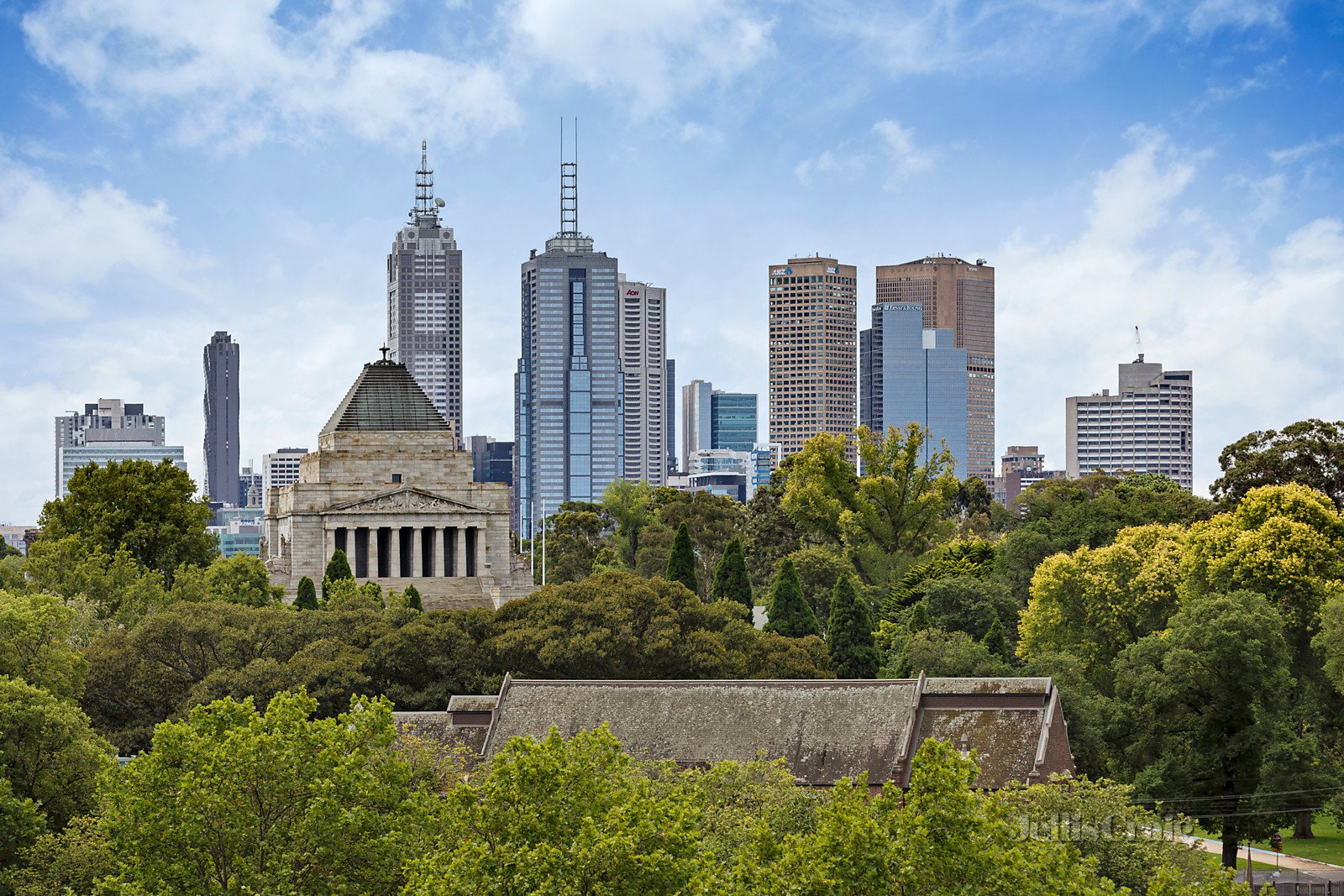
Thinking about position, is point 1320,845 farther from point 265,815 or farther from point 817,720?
point 265,815

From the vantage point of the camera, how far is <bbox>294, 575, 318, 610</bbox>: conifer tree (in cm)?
10024

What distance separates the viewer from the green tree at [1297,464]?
97.8 meters

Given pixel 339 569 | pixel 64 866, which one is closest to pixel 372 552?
pixel 339 569

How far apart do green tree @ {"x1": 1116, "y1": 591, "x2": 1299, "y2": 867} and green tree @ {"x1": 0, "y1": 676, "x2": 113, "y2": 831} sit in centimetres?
3501

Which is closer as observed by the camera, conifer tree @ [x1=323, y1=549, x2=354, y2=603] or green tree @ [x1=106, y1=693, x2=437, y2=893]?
green tree @ [x1=106, y1=693, x2=437, y2=893]

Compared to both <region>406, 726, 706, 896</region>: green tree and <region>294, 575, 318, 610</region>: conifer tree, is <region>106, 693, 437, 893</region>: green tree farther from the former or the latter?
<region>294, 575, 318, 610</region>: conifer tree

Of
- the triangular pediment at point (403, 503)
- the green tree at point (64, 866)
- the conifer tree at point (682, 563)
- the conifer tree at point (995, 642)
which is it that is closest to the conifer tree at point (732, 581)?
the conifer tree at point (682, 563)

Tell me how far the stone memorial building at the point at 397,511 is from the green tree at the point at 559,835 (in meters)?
87.2

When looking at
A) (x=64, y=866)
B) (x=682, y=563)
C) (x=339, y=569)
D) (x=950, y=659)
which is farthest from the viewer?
(x=339, y=569)

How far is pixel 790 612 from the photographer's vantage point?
3750 inches

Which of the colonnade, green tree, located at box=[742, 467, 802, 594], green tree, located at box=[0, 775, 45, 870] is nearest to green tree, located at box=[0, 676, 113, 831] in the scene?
green tree, located at box=[0, 775, 45, 870]

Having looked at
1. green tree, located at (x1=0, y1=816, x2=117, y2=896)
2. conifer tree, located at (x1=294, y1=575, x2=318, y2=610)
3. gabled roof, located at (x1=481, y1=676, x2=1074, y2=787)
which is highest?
conifer tree, located at (x1=294, y1=575, x2=318, y2=610)

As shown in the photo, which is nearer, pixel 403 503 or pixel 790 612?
pixel 790 612

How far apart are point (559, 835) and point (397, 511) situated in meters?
93.9
